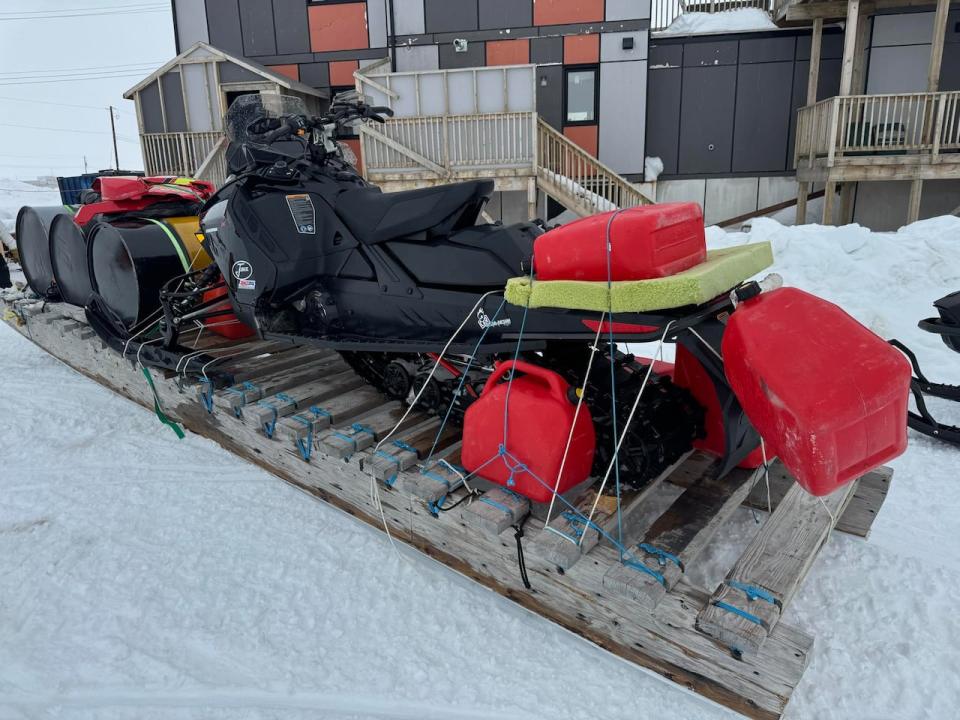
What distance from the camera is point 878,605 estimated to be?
2324 mm

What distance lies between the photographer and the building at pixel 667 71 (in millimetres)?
11367

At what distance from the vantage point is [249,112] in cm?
344

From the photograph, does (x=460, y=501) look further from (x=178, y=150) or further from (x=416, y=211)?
(x=178, y=150)

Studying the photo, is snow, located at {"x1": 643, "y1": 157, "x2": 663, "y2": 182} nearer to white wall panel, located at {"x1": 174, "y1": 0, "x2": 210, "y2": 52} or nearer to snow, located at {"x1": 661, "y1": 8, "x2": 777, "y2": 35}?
snow, located at {"x1": 661, "y1": 8, "x2": 777, "y2": 35}

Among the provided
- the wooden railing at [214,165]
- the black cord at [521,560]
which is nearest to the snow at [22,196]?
the wooden railing at [214,165]

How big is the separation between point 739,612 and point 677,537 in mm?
456

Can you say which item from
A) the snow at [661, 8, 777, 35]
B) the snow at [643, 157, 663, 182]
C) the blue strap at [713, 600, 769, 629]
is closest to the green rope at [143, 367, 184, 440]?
the blue strap at [713, 600, 769, 629]

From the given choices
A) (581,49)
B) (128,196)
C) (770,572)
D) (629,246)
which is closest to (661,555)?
(770,572)

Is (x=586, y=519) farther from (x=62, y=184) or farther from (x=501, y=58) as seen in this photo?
(x=62, y=184)

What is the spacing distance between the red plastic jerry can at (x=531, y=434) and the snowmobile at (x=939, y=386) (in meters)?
2.09

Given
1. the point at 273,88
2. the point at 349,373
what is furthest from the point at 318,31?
the point at 349,373

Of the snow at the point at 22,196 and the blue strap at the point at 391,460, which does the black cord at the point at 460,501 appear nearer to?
the blue strap at the point at 391,460

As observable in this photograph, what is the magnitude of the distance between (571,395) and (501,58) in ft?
38.1

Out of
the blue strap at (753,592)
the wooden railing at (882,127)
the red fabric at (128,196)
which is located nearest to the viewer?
the blue strap at (753,592)
